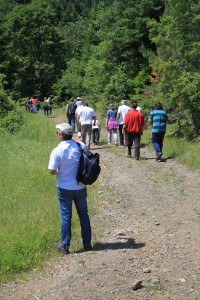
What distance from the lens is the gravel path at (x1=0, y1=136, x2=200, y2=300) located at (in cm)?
539

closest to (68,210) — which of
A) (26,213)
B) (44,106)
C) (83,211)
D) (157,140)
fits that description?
(83,211)

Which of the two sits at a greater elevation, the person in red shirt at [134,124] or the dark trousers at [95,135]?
the person in red shirt at [134,124]

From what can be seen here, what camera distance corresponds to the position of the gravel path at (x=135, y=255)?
5.39m

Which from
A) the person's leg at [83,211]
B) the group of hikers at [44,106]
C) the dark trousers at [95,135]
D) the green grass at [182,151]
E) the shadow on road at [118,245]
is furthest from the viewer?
the group of hikers at [44,106]

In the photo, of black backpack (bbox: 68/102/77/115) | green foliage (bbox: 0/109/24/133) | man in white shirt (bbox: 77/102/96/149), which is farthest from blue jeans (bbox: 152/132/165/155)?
green foliage (bbox: 0/109/24/133)

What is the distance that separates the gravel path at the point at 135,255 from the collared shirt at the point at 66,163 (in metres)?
1.05

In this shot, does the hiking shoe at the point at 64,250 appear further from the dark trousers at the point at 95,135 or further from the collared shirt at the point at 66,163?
the dark trousers at the point at 95,135

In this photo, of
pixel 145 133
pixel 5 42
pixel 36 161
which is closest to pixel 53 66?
pixel 5 42

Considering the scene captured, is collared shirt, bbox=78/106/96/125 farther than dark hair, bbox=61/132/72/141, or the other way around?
collared shirt, bbox=78/106/96/125

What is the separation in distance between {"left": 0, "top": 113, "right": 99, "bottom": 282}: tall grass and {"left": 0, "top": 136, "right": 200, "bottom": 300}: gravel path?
14.0 inches

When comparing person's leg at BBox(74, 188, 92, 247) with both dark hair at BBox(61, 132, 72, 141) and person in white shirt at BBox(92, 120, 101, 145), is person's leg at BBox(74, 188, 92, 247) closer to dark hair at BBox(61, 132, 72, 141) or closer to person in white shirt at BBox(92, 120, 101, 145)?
dark hair at BBox(61, 132, 72, 141)

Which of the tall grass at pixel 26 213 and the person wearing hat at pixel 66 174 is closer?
the tall grass at pixel 26 213

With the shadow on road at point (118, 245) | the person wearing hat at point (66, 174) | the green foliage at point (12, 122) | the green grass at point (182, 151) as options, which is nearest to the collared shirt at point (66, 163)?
the person wearing hat at point (66, 174)

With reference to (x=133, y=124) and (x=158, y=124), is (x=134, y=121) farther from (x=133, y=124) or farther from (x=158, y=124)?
(x=158, y=124)
